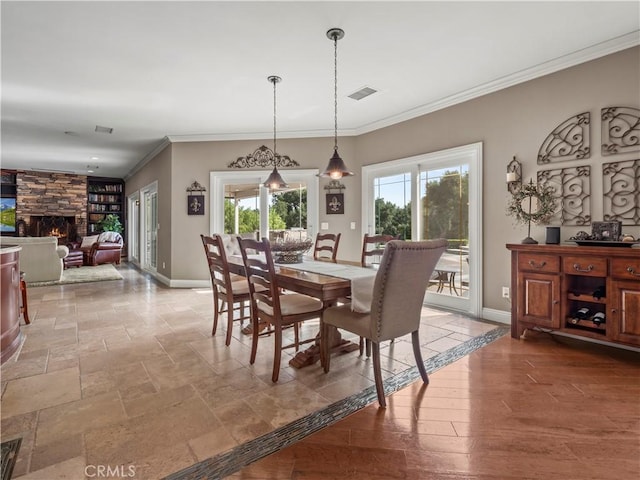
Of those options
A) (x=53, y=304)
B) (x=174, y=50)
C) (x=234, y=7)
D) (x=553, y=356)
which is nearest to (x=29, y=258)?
(x=53, y=304)

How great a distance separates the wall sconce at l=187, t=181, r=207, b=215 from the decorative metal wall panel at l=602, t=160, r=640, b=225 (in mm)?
5295

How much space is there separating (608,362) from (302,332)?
254 centimetres

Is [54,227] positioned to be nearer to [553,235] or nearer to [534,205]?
[534,205]

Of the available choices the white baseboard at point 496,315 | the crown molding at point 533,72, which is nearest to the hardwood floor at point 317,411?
the white baseboard at point 496,315

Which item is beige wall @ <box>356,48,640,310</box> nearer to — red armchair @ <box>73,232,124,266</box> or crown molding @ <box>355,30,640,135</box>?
crown molding @ <box>355,30,640,135</box>

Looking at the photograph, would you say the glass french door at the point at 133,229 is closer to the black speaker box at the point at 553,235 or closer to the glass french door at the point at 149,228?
the glass french door at the point at 149,228

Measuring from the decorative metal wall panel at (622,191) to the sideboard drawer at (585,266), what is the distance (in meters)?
0.51

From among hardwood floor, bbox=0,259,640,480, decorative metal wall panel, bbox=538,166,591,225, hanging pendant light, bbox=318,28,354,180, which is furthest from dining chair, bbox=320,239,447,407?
decorative metal wall panel, bbox=538,166,591,225

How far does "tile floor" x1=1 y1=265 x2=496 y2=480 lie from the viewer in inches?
62.1

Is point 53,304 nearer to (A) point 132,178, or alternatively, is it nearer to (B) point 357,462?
(B) point 357,462

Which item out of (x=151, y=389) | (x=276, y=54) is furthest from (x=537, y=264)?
(x=151, y=389)

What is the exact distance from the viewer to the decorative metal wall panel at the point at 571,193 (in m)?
3.03

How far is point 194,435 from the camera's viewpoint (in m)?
1.69

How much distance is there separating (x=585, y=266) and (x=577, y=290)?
1.10 ft
